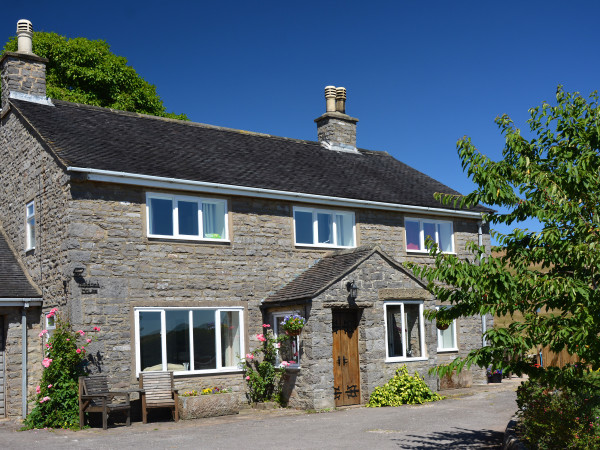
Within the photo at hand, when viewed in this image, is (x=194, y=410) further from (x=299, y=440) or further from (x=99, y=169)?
(x=99, y=169)

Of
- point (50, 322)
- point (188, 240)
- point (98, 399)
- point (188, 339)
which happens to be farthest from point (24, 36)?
point (98, 399)

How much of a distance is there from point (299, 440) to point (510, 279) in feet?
17.1

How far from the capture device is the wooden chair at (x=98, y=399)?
13337mm

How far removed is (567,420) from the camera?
8.30m

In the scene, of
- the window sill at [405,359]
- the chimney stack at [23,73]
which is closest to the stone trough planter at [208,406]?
the window sill at [405,359]

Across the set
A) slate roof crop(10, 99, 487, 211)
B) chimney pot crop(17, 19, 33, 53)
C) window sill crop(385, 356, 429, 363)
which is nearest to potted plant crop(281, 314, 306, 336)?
window sill crop(385, 356, 429, 363)

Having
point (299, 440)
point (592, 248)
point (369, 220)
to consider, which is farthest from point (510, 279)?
point (369, 220)

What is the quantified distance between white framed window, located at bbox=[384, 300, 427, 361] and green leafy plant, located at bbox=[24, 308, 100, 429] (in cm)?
734

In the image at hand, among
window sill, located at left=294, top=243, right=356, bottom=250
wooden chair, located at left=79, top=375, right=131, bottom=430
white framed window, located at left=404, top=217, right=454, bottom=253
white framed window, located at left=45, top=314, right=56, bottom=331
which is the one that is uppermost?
white framed window, located at left=404, top=217, right=454, bottom=253

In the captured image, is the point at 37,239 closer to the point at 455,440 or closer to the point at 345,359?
the point at 345,359

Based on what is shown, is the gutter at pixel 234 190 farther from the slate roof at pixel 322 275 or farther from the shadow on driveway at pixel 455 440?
the shadow on driveway at pixel 455 440

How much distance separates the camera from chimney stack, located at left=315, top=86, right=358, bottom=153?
23438mm

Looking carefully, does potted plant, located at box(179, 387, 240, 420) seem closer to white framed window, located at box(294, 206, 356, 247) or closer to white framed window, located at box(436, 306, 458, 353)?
white framed window, located at box(294, 206, 356, 247)

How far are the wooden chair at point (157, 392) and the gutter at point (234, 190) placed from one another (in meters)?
4.29
